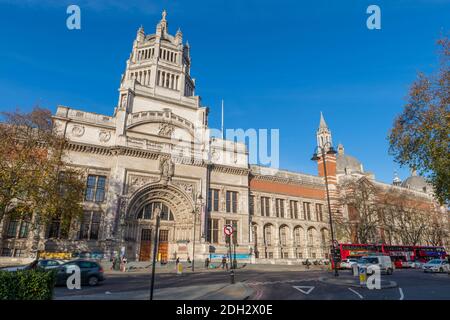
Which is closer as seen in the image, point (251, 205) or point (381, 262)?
point (381, 262)

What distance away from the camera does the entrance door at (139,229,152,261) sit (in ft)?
115

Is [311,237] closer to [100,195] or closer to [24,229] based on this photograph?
[100,195]

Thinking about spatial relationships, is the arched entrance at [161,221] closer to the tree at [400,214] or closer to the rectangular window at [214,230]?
the rectangular window at [214,230]

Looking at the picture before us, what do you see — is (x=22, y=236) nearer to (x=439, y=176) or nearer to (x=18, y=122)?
(x=18, y=122)

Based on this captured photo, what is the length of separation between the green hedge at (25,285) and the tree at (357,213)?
47.5 meters

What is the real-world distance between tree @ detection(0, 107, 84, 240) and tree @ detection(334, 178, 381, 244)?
4102cm

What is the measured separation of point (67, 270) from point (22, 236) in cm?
1862

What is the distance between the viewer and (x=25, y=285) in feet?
24.9

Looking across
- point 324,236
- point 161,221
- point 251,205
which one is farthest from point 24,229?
point 324,236

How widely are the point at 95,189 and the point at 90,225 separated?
4.21 metres

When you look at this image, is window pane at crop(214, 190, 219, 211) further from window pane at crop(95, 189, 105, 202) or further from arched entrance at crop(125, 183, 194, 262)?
window pane at crop(95, 189, 105, 202)

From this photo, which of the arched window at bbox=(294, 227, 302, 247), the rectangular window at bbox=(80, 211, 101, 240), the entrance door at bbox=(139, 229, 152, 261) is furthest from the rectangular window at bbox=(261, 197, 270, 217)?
the rectangular window at bbox=(80, 211, 101, 240)

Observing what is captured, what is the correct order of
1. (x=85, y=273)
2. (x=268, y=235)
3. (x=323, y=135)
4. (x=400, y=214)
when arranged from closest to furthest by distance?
(x=85, y=273) → (x=268, y=235) → (x=400, y=214) → (x=323, y=135)

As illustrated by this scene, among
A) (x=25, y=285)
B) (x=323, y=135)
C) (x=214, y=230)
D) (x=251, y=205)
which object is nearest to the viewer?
(x=25, y=285)
